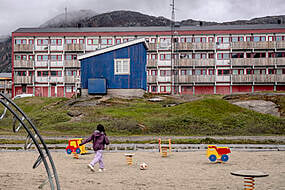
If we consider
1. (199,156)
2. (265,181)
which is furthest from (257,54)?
(265,181)

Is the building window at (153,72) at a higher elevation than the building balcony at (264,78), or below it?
higher

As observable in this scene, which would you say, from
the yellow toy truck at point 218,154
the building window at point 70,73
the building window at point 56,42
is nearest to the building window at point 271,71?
the building window at point 70,73

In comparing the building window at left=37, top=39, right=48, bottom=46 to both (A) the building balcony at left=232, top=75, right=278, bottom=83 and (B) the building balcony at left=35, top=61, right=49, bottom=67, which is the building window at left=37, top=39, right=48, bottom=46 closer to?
(B) the building balcony at left=35, top=61, right=49, bottom=67

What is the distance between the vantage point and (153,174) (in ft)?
38.2

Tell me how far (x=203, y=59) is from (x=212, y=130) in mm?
38408

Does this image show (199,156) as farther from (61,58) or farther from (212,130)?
(61,58)

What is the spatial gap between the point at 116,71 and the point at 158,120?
1441cm

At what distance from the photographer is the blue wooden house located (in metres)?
42.8

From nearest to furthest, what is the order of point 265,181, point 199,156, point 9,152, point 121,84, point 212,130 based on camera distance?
point 265,181 → point 199,156 → point 9,152 → point 212,130 → point 121,84

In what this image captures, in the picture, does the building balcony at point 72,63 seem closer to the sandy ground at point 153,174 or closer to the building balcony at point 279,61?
the building balcony at point 279,61

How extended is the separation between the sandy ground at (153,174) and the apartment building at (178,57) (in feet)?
159

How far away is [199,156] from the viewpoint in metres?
17.3

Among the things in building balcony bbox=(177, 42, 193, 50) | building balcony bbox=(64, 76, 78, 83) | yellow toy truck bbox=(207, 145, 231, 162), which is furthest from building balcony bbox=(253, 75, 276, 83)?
yellow toy truck bbox=(207, 145, 231, 162)

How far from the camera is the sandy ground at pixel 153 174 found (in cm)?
948
